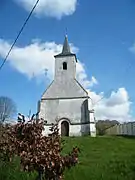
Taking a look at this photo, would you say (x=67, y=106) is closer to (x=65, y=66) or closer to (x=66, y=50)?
(x=65, y=66)

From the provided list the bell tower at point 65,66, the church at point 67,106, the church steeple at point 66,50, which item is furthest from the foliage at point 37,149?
the church steeple at point 66,50

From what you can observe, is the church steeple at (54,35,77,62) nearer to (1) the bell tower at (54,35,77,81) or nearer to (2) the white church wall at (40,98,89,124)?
(1) the bell tower at (54,35,77,81)

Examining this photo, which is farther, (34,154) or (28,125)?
(28,125)

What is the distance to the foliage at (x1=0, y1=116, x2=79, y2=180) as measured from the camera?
7.75 metres

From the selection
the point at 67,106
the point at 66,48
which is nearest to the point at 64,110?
the point at 67,106

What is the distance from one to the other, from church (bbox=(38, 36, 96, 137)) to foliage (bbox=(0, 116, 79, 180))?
102 feet

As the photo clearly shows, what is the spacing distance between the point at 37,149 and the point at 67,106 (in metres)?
34.3

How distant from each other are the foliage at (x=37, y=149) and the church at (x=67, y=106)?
31.0m

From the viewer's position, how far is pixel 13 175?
11961 millimetres

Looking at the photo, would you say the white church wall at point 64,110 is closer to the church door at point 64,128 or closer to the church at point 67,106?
the church at point 67,106

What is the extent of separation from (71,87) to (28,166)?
118 ft

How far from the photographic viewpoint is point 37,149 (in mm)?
7895

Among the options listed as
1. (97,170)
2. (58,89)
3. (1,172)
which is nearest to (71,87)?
(58,89)

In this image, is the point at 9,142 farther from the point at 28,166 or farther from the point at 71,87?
the point at 71,87
